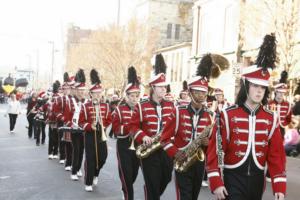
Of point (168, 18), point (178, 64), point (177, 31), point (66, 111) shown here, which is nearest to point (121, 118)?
point (66, 111)

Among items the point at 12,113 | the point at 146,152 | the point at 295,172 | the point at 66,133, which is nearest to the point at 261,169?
the point at 146,152

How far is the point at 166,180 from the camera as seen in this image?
Result: 778 cm

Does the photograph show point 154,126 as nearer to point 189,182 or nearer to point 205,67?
point 205,67

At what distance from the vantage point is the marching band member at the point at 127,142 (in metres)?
8.76

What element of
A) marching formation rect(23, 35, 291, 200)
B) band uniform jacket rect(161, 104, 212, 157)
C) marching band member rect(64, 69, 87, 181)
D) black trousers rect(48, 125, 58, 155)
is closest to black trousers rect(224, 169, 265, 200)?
marching formation rect(23, 35, 291, 200)

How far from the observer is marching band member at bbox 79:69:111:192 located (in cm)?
1050

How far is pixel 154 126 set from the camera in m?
8.21

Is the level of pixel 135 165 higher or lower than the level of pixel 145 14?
lower

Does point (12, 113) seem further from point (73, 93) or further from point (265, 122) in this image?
point (265, 122)

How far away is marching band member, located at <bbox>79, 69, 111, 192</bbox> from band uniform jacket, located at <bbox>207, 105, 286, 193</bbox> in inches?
201

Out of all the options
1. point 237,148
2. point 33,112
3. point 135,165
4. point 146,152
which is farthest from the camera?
point 33,112

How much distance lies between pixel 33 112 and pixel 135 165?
13.0 m

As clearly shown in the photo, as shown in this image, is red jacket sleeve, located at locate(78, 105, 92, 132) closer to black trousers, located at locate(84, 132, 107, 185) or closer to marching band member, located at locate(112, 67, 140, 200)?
black trousers, located at locate(84, 132, 107, 185)

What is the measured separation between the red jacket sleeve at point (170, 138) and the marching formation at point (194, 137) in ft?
0.04
